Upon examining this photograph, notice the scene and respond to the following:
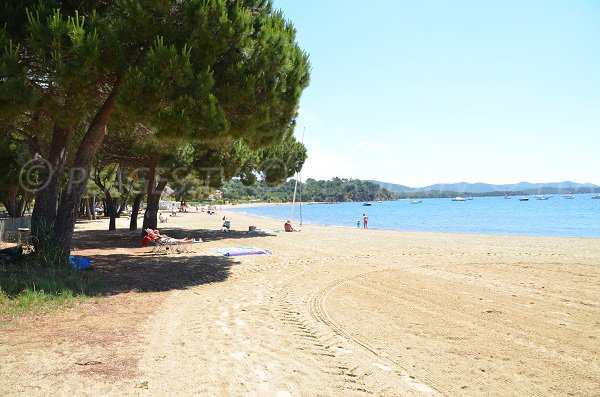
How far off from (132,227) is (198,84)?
16.4 m

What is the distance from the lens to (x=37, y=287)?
5957 mm

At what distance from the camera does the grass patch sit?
5.25 metres

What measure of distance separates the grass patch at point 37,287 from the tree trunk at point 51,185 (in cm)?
118

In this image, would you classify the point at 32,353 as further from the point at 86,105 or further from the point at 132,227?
the point at 132,227

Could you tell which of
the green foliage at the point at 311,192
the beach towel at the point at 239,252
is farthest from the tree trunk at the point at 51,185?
the green foliage at the point at 311,192

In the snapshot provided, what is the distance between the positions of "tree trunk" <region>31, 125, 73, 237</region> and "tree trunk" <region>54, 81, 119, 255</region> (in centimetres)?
35

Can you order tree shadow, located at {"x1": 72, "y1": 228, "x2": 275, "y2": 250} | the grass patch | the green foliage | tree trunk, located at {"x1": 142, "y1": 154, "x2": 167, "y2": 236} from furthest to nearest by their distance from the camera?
the green foliage → tree trunk, located at {"x1": 142, "y1": 154, "x2": 167, "y2": 236} → tree shadow, located at {"x1": 72, "y1": 228, "x2": 275, "y2": 250} → the grass patch

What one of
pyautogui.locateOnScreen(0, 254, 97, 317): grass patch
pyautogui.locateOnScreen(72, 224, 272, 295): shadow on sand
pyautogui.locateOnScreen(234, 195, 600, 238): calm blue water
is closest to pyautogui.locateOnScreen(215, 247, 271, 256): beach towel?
pyautogui.locateOnScreen(72, 224, 272, 295): shadow on sand

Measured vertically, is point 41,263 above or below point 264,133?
below

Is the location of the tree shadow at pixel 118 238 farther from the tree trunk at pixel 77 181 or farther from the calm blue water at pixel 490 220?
the calm blue water at pixel 490 220

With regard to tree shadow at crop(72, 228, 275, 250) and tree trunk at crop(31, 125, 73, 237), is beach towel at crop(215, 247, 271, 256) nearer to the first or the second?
tree shadow at crop(72, 228, 275, 250)

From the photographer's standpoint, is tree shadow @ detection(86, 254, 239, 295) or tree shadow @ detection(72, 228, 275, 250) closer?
tree shadow @ detection(86, 254, 239, 295)

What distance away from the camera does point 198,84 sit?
7.03 m

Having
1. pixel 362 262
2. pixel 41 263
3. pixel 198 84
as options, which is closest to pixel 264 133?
pixel 198 84
